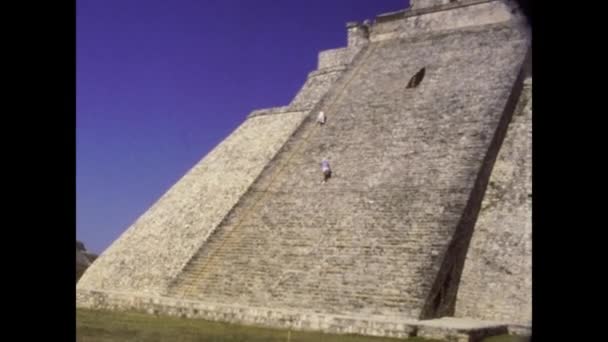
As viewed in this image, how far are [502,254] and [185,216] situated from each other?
20.9 feet

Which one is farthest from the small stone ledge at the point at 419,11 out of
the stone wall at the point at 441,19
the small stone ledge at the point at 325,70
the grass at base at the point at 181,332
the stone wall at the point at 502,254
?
the grass at base at the point at 181,332

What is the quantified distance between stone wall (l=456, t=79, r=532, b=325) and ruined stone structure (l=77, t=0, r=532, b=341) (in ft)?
0.07

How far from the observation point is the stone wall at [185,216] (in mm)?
13406

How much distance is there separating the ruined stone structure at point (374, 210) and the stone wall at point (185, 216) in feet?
0.13

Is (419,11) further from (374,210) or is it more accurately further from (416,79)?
(374,210)

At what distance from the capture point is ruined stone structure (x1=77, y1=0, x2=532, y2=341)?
34.0ft

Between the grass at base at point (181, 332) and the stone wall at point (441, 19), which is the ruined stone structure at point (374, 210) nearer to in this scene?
the stone wall at point (441, 19)

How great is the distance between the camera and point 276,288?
1136cm

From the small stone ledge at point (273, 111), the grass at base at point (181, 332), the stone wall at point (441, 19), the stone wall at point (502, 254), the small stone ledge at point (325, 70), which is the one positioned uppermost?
the stone wall at point (441, 19)

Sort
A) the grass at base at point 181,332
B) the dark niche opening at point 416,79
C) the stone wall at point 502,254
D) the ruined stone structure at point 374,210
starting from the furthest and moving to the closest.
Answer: the dark niche opening at point 416,79 → the ruined stone structure at point 374,210 → the stone wall at point 502,254 → the grass at base at point 181,332

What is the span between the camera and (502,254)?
1062 centimetres

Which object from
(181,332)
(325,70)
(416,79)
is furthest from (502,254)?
(325,70)

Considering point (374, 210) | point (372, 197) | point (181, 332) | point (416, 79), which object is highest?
point (416, 79)

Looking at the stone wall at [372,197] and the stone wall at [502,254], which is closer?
the stone wall at [502,254]
